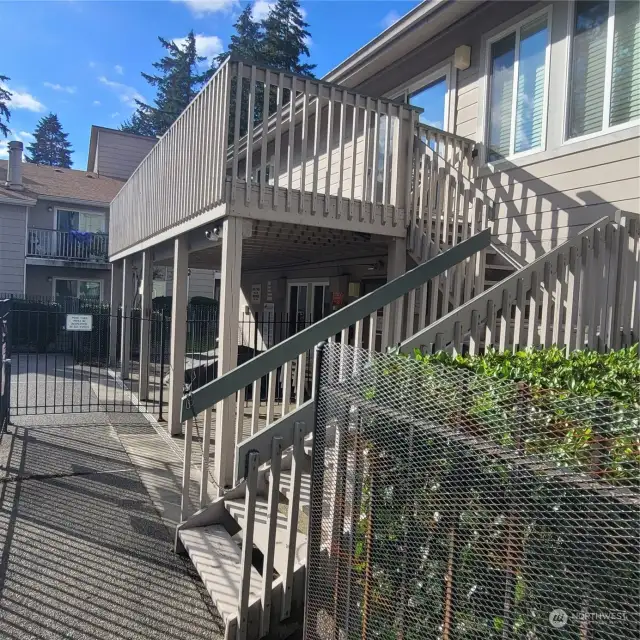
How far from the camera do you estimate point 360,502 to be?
2.33m

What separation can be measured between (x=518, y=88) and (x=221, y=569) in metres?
5.86

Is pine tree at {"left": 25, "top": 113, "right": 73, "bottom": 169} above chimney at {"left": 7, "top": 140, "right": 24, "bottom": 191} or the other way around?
above

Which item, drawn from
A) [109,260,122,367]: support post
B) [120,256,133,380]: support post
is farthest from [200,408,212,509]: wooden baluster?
[109,260,122,367]: support post

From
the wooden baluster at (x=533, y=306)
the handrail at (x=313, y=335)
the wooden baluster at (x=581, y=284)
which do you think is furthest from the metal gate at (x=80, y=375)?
the wooden baluster at (x=581, y=284)

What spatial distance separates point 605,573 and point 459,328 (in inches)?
86.2

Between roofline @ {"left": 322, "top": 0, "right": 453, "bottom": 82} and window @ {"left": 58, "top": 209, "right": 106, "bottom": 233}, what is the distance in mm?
14363

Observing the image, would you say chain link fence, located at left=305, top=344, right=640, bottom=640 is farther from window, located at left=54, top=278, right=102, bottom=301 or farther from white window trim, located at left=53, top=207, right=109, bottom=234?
window, located at left=54, top=278, right=102, bottom=301

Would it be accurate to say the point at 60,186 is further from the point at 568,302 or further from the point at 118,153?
the point at 568,302

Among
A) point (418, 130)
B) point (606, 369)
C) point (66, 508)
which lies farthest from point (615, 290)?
point (66, 508)

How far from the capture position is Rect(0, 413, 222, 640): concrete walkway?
9.37 feet

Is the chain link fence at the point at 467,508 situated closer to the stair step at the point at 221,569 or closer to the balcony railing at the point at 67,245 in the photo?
the stair step at the point at 221,569

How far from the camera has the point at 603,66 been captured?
4.86 metres

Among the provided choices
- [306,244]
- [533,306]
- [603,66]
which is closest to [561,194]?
[603,66]

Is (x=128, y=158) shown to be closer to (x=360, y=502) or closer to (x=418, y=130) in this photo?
(x=418, y=130)
